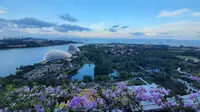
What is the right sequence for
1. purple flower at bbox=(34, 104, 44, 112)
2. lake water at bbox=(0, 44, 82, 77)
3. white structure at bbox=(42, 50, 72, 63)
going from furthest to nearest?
white structure at bbox=(42, 50, 72, 63), lake water at bbox=(0, 44, 82, 77), purple flower at bbox=(34, 104, 44, 112)

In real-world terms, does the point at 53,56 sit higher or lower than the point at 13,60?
higher

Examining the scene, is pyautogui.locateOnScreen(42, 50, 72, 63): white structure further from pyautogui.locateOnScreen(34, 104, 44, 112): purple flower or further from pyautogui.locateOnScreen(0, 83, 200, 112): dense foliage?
pyautogui.locateOnScreen(34, 104, 44, 112): purple flower

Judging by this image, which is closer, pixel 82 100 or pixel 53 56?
pixel 82 100

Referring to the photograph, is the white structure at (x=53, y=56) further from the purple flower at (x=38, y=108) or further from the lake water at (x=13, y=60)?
the purple flower at (x=38, y=108)

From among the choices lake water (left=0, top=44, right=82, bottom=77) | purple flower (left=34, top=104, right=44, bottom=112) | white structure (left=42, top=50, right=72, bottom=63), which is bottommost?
lake water (left=0, top=44, right=82, bottom=77)

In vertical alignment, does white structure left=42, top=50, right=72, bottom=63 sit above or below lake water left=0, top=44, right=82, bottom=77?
above

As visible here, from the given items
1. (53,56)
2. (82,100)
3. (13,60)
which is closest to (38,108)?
(82,100)

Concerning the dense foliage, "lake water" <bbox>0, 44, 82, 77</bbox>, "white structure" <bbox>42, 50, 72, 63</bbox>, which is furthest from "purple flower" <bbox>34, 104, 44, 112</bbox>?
"white structure" <bbox>42, 50, 72, 63</bbox>

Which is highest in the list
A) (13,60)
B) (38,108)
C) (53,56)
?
(38,108)

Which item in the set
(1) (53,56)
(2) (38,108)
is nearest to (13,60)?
(1) (53,56)

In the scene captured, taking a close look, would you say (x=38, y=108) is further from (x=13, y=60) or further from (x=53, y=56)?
(x=13, y=60)

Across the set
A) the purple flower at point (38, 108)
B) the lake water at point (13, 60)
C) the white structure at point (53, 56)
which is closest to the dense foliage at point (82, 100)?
the purple flower at point (38, 108)

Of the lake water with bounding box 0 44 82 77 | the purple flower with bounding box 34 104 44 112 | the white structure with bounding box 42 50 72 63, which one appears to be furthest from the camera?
A: the white structure with bounding box 42 50 72 63
